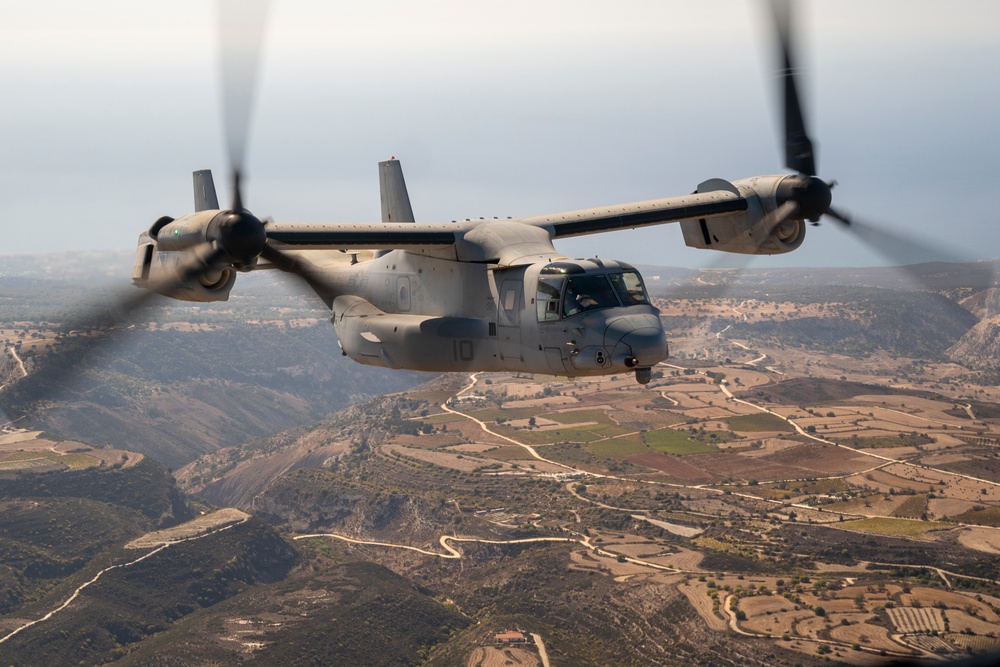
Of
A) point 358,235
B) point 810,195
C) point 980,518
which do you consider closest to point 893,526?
point 980,518

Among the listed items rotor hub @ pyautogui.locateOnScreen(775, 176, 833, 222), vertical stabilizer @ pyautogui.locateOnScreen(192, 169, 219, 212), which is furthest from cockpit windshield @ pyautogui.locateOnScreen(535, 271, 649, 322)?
vertical stabilizer @ pyautogui.locateOnScreen(192, 169, 219, 212)

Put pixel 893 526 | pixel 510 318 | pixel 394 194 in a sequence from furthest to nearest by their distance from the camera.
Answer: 1. pixel 893 526
2. pixel 394 194
3. pixel 510 318

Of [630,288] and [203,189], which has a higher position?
[203,189]

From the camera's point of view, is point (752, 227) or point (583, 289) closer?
point (583, 289)

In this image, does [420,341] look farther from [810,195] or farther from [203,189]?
[203,189]

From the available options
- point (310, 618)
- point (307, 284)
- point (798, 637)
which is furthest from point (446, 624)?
point (307, 284)

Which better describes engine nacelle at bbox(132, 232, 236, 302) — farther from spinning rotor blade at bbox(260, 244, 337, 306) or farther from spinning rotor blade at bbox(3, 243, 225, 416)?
spinning rotor blade at bbox(260, 244, 337, 306)
